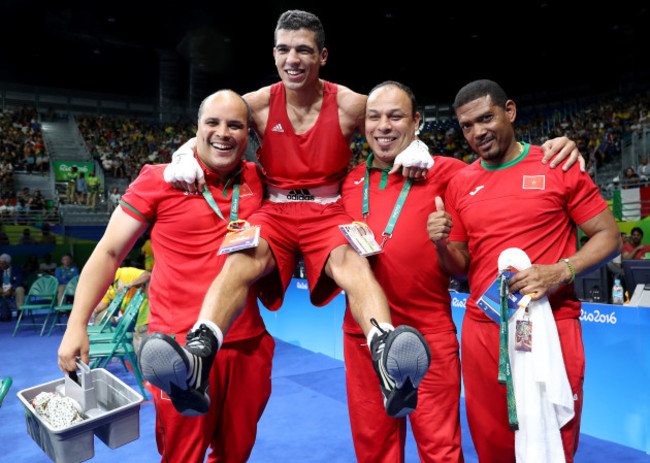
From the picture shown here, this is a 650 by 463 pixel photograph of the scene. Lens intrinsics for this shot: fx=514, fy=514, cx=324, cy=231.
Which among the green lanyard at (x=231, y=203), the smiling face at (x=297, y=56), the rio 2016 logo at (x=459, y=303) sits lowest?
the rio 2016 logo at (x=459, y=303)

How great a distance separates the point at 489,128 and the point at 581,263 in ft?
2.28

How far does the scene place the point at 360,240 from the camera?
2043 millimetres

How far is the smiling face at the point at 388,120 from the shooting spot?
2.34m

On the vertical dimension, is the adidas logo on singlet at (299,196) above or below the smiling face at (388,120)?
below

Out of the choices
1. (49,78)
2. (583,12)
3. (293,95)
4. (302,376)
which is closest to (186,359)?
(293,95)

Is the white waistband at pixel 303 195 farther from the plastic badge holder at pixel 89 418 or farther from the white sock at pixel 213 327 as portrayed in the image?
the plastic badge holder at pixel 89 418

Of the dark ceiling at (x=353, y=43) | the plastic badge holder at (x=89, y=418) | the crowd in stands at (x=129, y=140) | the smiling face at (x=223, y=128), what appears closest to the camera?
the plastic badge holder at (x=89, y=418)

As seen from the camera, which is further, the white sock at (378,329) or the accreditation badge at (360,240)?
the accreditation badge at (360,240)

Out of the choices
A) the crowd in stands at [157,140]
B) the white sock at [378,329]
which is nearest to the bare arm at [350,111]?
the white sock at [378,329]

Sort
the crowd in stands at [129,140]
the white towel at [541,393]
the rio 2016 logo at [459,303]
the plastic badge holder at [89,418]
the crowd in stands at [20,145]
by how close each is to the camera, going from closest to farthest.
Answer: the plastic badge holder at [89,418]
the white towel at [541,393]
the rio 2016 logo at [459,303]
the crowd in stands at [20,145]
the crowd in stands at [129,140]

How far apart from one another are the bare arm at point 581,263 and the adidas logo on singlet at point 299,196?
954 millimetres

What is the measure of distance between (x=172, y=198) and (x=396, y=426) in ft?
4.56

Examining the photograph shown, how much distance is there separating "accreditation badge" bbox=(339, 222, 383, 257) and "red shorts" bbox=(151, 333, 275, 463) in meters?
0.63

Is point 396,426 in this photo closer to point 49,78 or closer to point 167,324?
point 167,324
